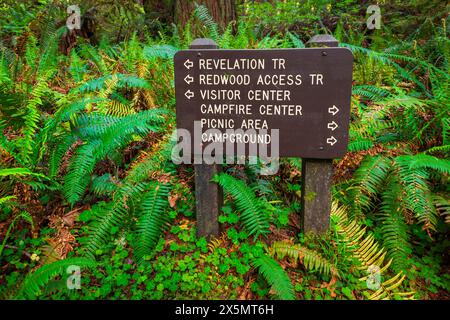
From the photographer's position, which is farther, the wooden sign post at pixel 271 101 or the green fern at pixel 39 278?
the wooden sign post at pixel 271 101

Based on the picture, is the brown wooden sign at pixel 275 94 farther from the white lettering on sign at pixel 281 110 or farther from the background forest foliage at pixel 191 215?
the background forest foliage at pixel 191 215

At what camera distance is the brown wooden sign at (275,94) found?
2.10 meters

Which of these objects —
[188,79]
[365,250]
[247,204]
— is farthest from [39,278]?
[365,250]

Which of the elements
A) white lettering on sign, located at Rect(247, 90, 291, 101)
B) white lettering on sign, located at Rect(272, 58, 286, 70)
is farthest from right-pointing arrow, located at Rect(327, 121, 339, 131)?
white lettering on sign, located at Rect(272, 58, 286, 70)

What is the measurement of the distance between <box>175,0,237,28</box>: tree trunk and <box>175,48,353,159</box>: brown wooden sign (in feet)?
10.6

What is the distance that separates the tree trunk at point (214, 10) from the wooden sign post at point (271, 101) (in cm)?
322

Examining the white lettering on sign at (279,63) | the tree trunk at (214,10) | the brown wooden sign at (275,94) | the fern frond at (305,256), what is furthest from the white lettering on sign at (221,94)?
the tree trunk at (214,10)

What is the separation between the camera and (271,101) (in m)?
2.21

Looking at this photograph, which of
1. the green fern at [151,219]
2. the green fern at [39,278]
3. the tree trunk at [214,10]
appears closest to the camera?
the green fern at [39,278]

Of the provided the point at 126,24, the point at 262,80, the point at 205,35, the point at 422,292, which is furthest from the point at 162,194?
the point at 126,24

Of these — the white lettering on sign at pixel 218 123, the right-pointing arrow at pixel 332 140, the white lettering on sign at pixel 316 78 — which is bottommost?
the right-pointing arrow at pixel 332 140

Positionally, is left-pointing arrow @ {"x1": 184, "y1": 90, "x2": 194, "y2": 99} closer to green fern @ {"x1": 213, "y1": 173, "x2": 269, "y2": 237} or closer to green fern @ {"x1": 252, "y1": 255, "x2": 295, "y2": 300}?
green fern @ {"x1": 213, "y1": 173, "x2": 269, "y2": 237}

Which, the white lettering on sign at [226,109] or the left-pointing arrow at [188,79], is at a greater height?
the left-pointing arrow at [188,79]

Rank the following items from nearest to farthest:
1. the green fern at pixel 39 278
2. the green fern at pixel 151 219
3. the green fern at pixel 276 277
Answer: the green fern at pixel 39 278
the green fern at pixel 276 277
the green fern at pixel 151 219
